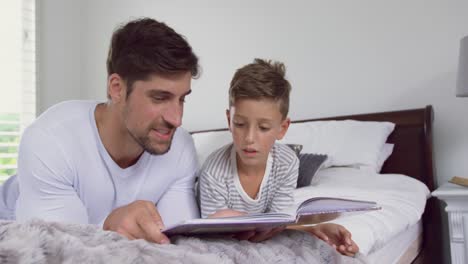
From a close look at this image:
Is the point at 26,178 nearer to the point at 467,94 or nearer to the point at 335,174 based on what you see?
the point at 335,174

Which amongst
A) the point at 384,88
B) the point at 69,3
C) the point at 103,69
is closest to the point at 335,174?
the point at 384,88

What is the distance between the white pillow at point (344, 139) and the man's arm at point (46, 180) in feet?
3.88

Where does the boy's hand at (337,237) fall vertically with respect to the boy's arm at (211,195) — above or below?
above

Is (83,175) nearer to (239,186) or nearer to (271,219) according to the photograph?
(239,186)

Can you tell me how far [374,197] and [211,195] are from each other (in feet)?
1.80

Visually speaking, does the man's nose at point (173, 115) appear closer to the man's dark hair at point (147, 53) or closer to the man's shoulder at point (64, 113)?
the man's dark hair at point (147, 53)

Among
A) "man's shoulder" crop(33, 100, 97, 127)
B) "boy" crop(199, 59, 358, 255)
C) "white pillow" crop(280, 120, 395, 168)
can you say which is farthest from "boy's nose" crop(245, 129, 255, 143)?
"white pillow" crop(280, 120, 395, 168)

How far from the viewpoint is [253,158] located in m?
1.40

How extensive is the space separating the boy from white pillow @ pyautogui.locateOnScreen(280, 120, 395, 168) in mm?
→ 645

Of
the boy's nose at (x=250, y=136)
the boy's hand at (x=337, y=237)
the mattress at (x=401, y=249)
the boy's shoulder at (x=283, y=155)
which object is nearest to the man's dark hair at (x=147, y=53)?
the boy's nose at (x=250, y=136)

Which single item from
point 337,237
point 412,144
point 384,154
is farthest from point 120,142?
point 412,144

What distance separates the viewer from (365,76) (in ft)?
8.11

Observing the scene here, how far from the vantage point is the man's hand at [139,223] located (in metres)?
0.78

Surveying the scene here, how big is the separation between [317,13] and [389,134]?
0.80m
